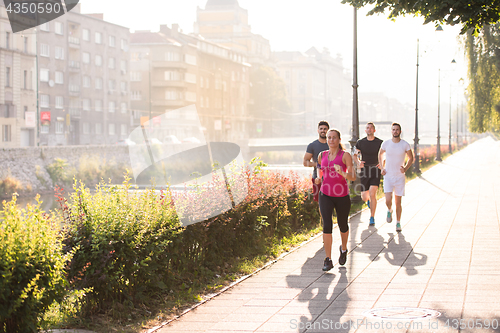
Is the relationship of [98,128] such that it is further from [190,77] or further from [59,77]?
[190,77]

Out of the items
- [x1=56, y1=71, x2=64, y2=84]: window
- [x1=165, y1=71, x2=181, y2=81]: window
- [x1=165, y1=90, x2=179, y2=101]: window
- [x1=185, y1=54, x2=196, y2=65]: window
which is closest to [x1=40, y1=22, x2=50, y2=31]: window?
[x1=56, y1=71, x2=64, y2=84]: window

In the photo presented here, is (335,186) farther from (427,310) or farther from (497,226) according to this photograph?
(497,226)

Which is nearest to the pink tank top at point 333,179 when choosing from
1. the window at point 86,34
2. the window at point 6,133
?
the window at point 6,133

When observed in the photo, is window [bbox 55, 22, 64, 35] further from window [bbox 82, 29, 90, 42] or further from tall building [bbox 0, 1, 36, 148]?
tall building [bbox 0, 1, 36, 148]

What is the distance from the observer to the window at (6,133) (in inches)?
2079

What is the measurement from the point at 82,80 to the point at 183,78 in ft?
56.4

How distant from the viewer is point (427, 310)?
5.38 m

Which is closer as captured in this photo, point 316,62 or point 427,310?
point 427,310

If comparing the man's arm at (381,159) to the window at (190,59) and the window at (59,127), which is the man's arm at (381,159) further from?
the window at (190,59)

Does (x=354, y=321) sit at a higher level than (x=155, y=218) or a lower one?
lower

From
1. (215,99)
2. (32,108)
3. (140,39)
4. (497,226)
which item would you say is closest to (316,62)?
(215,99)

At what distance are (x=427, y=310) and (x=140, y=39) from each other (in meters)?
83.1

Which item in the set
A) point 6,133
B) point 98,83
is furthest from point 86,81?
point 6,133

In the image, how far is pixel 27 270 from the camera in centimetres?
448
